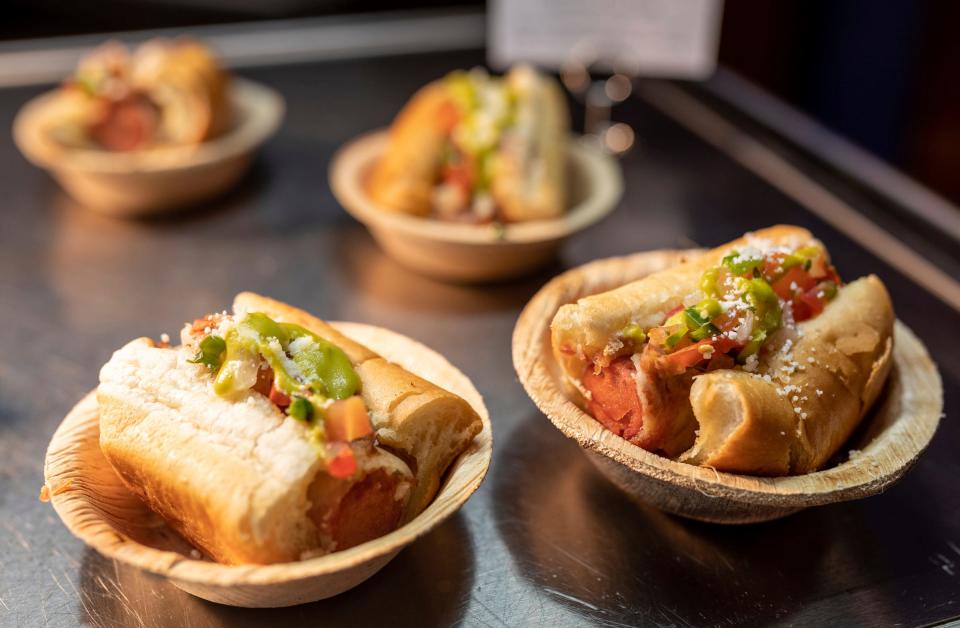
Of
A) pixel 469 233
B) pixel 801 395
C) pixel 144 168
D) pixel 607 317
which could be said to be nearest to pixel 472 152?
pixel 469 233

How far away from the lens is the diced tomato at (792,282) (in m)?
1.71

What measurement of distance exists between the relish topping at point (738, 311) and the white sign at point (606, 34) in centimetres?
133

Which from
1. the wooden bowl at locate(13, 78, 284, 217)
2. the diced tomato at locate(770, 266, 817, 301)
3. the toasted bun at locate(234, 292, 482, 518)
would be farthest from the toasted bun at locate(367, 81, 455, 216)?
the diced tomato at locate(770, 266, 817, 301)

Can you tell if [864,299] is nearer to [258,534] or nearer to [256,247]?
[258,534]

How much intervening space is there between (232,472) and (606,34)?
6.83 ft

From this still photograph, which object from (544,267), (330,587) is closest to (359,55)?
(544,267)

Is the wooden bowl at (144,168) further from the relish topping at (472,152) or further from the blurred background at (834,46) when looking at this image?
the blurred background at (834,46)

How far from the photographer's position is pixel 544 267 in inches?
97.7

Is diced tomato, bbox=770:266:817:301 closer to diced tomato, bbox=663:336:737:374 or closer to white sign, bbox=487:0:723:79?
diced tomato, bbox=663:336:737:374

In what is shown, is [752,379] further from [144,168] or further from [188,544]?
[144,168]

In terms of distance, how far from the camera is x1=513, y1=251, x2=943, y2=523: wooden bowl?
1.42 meters

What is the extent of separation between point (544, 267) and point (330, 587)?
1.25 metres

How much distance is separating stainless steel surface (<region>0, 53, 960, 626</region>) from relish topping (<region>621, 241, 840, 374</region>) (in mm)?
340

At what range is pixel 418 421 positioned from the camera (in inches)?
58.4
